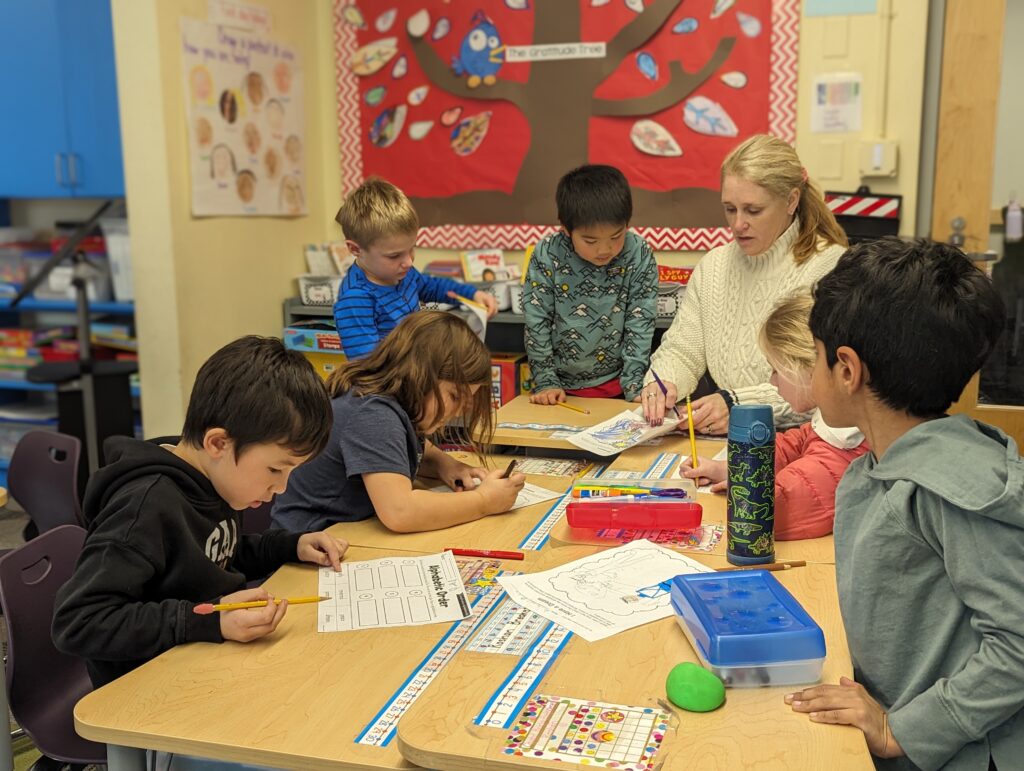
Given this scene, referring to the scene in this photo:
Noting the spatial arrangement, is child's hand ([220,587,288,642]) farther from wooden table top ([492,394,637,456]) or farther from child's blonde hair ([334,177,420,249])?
child's blonde hair ([334,177,420,249])

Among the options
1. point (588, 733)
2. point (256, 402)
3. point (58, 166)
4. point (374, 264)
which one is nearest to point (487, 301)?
point (374, 264)

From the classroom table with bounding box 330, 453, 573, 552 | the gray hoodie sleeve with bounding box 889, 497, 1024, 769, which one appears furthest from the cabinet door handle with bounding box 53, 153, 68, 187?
the gray hoodie sleeve with bounding box 889, 497, 1024, 769

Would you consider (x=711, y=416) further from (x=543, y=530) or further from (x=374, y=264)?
(x=374, y=264)

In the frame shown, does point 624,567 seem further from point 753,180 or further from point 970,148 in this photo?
point 970,148

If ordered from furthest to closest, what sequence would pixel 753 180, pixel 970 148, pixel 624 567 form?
pixel 970 148, pixel 753 180, pixel 624 567

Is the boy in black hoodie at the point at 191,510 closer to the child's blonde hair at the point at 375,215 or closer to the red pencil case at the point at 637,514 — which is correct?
the red pencil case at the point at 637,514

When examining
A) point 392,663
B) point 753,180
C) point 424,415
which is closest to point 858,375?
point 392,663

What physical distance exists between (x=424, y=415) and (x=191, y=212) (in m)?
2.22

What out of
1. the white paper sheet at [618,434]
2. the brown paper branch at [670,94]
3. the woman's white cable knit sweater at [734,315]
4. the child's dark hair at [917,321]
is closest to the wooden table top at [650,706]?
the child's dark hair at [917,321]

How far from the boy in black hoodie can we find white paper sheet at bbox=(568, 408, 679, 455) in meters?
0.86

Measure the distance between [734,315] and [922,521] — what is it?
144 centimetres

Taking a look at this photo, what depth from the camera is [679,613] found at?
130 cm

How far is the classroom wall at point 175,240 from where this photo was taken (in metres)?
3.54

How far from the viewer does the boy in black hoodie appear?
1.28m
